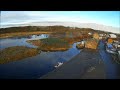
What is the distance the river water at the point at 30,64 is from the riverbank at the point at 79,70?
9 centimetres

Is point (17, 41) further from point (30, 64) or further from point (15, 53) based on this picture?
point (30, 64)

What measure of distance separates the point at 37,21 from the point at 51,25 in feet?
0.85

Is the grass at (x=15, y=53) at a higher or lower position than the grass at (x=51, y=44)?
lower

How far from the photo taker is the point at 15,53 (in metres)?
3.04

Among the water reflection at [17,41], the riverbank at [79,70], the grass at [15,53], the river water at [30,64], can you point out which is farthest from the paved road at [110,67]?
the grass at [15,53]

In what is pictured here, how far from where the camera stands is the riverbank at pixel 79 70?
301cm

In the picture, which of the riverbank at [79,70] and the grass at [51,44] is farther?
the grass at [51,44]

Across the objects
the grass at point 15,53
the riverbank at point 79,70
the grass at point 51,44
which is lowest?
the riverbank at point 79,70

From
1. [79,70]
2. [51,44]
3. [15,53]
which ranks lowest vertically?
[79,70]

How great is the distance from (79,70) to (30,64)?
2.73 ft

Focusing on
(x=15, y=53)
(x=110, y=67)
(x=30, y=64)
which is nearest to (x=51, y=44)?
(x=30, y=64)

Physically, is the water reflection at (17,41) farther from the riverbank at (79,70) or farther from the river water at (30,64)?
the riverbank at (79,70)
